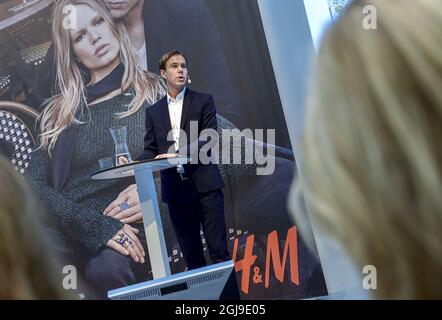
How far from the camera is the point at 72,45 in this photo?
488 cm

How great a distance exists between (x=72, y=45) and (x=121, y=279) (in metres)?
1.79

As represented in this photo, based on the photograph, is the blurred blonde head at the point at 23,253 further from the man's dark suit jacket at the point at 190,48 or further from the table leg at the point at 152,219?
the man's dark suit jacket at the point at 190,48

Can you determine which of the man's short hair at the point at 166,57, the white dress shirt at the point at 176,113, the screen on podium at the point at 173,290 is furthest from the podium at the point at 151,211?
the man's short hair at the point at 166,57

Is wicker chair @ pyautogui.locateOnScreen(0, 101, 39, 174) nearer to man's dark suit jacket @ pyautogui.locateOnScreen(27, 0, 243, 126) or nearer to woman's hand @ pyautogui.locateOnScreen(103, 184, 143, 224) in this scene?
man's dark suit jacket @ pyautogui.locateOnScreen(27, 0, 243, 126)

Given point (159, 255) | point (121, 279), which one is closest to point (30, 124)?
point (121, 279)

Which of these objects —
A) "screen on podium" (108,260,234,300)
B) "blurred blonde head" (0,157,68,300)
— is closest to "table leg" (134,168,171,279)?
"screen on podium" (108,260,234,300)

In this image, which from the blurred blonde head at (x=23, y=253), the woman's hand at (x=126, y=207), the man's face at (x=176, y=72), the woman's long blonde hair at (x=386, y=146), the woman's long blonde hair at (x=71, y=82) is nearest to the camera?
the woman's long blonde hair at (x=386, y=146)

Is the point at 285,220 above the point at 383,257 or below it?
below

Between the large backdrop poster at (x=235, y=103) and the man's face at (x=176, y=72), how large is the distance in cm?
42

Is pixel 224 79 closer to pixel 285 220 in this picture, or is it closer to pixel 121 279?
pixel 285 220

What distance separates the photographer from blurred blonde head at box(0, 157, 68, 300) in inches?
29.5

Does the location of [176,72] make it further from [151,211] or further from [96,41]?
[151,211]

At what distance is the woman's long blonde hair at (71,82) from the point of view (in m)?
4.82
